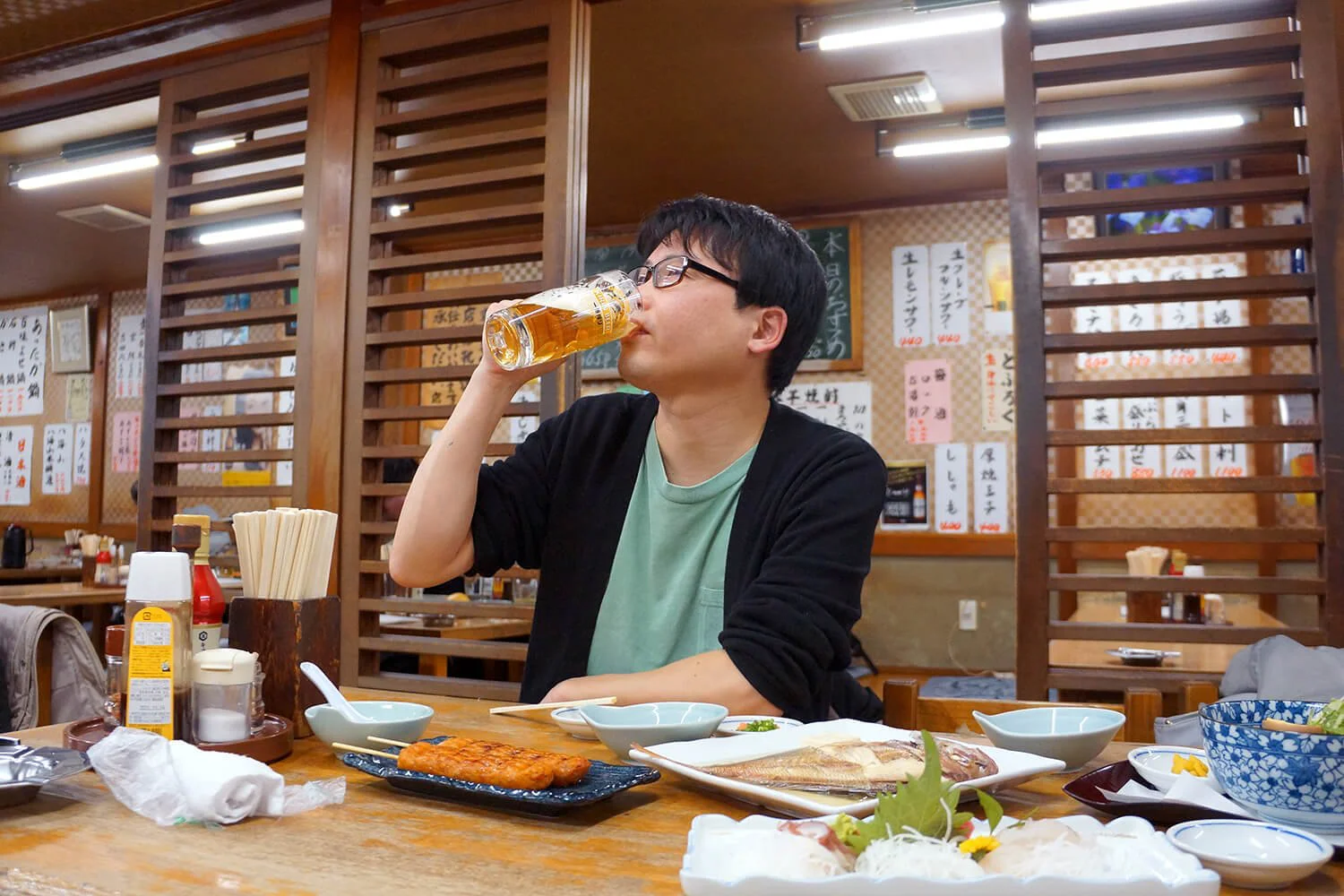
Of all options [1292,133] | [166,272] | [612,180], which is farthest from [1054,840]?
[612,180]

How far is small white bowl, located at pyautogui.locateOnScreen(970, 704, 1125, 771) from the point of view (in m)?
1.13

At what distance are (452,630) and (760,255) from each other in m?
2.14

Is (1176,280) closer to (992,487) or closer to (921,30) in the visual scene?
(921,30)

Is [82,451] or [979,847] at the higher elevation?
[82,451]

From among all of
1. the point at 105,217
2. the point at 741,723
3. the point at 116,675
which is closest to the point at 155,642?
A: the point at 116,675

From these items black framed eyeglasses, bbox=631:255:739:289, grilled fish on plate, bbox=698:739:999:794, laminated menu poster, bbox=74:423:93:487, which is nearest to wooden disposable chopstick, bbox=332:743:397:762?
grilled fish on plate, bbox=698:739:999:794

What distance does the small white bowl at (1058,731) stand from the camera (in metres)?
1.13

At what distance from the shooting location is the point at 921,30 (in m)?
3.98

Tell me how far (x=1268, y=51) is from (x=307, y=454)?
2.82 m

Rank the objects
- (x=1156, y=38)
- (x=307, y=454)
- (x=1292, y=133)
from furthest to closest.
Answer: (x=1156, y=38) < (x=307, y=454) < (x=1292, y=133)

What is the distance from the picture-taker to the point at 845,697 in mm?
1869

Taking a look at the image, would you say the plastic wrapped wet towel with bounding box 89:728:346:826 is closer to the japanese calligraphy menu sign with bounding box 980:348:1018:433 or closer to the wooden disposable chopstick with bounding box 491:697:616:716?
the wooden disposable chopstick with bounding box 491:697:616:716

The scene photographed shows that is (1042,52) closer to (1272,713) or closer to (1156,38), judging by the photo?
(1156,38)

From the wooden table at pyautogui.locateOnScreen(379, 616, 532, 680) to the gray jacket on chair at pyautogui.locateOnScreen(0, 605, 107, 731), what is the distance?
3.45 feet
